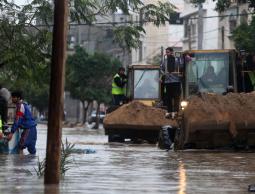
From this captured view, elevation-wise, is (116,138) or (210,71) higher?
(210,71)

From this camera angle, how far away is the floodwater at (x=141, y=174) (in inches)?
507

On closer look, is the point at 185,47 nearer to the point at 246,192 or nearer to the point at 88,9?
the point at 88,9

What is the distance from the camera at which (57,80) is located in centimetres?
1312

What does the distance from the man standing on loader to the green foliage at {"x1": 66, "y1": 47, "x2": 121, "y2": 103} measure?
160 feet

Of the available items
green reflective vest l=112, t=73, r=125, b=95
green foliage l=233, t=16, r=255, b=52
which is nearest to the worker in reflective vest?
green reflective vest l=112, t=73, r=125, b=95

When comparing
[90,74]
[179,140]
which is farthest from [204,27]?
[179,140]

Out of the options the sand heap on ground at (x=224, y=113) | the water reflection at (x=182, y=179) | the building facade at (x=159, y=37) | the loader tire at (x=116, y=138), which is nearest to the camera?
the water reflection at (x=182, y=179)

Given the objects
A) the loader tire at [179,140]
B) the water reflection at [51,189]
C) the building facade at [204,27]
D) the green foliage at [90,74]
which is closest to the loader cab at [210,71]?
the loader tire at [179,140]

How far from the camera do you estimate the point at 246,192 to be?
1263 centimetres

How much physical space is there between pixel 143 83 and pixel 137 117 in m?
5.56

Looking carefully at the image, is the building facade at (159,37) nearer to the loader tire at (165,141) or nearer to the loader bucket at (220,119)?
the loader tire at (165,141)

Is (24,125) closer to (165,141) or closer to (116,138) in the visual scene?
(165,141)

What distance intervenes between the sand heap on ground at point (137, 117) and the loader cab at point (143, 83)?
4.89 meters

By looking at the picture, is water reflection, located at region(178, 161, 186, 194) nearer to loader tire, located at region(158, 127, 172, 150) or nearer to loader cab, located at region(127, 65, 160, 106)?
loader tire, located at region(158, 127, 172, 150)
